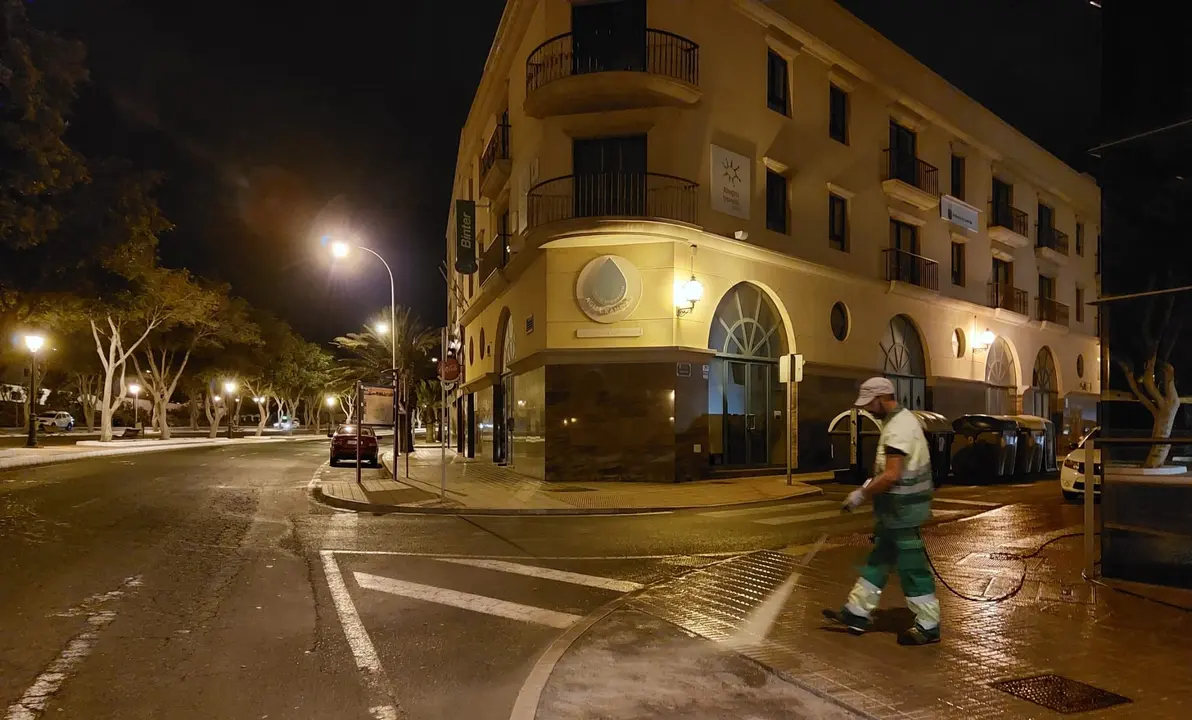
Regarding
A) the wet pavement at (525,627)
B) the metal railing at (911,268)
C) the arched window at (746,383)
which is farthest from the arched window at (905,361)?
the wet pavement at (525,627)

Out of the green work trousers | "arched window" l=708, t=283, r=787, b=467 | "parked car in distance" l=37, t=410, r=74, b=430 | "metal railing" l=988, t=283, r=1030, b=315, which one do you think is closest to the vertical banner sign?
"arched window" l=708, t=283, r=787, b=467

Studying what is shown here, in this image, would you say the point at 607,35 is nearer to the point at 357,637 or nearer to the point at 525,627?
the point at 525,627

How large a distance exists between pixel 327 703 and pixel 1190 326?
313 inches

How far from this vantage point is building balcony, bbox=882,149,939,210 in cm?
2444

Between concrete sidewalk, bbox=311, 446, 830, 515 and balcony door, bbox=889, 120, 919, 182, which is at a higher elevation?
balcony door, bbox=889, 120, 919, 182

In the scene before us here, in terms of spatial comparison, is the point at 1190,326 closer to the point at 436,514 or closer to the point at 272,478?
the point at 436,514

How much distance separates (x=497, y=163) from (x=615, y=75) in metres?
6.24

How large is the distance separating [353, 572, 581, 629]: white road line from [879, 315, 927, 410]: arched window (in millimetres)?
20102

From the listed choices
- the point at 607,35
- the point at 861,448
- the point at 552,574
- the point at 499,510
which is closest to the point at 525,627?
the point at 552,574

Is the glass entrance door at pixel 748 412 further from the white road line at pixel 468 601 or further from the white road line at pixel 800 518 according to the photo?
the white road line at pixel 468 601

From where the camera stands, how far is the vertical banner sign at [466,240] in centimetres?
2447

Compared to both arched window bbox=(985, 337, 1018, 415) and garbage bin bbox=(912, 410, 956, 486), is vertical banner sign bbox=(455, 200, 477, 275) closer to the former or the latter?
garbage bin bbox=(912, 410, 956, 486)

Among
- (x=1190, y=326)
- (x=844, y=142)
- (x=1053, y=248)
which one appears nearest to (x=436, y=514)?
(x=1190, y=326)

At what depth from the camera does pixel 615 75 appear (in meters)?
18.0
